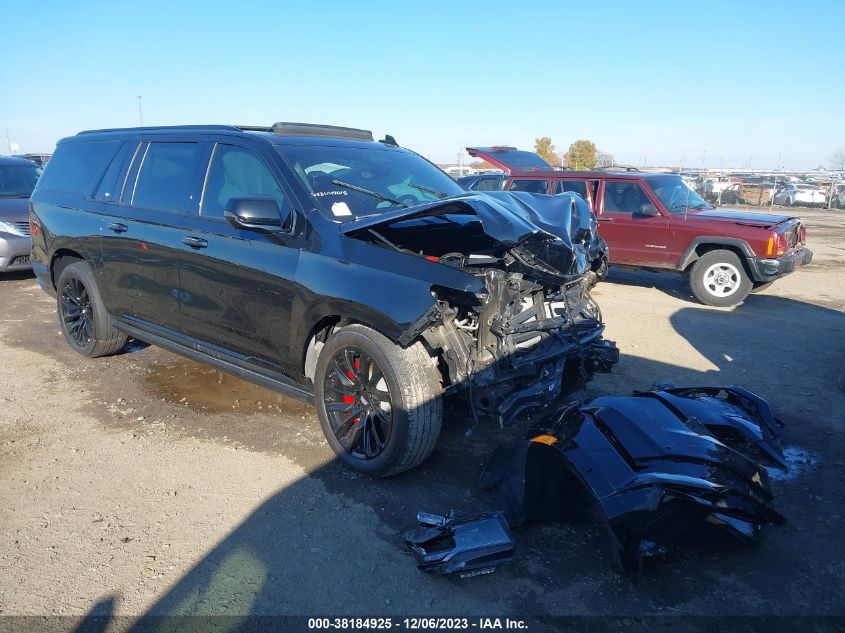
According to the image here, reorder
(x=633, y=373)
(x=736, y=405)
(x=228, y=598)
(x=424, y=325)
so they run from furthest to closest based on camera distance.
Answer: (x=633, y=373) → (x=736, y=405) → (x=424, y=325) → (x=228, y=598)

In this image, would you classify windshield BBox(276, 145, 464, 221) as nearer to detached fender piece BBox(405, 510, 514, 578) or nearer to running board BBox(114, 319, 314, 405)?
running board BBox(114, 319, 314, 405)

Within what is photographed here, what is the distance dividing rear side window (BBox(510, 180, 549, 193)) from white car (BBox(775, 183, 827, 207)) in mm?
26918

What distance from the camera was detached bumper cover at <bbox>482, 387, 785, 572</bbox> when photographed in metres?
2.67

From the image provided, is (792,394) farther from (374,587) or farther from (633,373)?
(374,587)

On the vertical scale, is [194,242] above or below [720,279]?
above

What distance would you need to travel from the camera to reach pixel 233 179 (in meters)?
4.18

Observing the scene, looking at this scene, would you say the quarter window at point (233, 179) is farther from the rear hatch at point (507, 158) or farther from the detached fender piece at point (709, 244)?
the rear hatch at point (507, 158)

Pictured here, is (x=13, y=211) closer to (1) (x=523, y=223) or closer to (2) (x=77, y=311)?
(2) (x=77, y=311)

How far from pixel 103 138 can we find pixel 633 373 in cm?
507

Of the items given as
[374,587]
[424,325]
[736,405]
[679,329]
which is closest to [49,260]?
[424,325]

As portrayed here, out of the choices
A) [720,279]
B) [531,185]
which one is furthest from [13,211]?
[720,279]

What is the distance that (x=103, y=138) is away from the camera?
211 inches

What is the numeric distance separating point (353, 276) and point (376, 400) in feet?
2.39

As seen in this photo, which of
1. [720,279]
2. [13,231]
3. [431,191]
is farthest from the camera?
[13,231]
